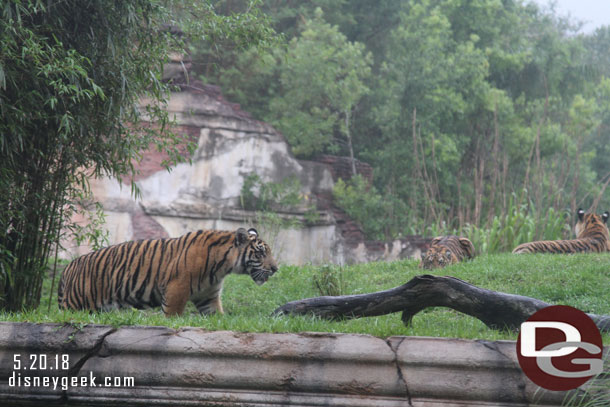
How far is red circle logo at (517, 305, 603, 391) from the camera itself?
4.23 metres

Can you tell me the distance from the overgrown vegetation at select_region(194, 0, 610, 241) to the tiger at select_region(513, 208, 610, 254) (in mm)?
4375

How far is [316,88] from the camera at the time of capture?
62.5 ft

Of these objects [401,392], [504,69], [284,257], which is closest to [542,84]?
[504,69]

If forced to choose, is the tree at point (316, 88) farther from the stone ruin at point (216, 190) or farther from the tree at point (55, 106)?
the tree at point (55, 106)

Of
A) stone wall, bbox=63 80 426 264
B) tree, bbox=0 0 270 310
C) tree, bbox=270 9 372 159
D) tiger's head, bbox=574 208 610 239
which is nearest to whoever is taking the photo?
tree, bbox=0 0 270 310

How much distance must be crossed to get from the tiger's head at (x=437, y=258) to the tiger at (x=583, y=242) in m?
1.66

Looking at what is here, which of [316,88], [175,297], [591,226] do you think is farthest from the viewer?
[316,88]

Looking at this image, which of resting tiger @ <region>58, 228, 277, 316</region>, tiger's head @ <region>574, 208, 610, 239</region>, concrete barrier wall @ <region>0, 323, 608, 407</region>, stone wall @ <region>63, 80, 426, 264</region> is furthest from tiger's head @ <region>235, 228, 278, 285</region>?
stone wall @ <region>63, 80, 426, 264</region>

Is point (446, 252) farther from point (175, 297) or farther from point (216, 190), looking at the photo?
point (216, 190)

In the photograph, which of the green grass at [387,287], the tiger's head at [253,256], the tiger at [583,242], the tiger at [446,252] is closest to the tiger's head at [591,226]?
the tiger at [583,242]

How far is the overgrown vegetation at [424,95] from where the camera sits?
61.9ft

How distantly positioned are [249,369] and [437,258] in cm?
543

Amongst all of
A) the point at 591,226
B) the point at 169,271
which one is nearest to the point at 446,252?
the point at 591,226

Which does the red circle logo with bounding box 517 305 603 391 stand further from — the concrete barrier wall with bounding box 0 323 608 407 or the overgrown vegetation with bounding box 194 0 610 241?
the overgrown vegetation with bounding box 194 0 610 241
